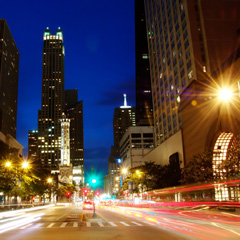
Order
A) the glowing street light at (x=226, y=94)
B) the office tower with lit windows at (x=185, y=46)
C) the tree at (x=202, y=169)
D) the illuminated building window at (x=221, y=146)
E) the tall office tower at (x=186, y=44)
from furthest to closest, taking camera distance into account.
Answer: the tall office tower at (x=186, y=44) < the office tower with lit windows at (x=185, y=46) < the illuminated building window at (x=221, y=146) < the tree at (x=202, y=169) < the glowing street light at (x=226, y=94)

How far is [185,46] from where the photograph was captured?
8356 centimetres

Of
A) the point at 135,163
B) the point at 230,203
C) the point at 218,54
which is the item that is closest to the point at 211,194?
the point at 230,203

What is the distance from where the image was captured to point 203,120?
53.4 meters

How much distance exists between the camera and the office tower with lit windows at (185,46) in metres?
77.1

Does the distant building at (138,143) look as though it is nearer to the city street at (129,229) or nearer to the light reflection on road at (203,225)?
the light reflection on road at (203,225)

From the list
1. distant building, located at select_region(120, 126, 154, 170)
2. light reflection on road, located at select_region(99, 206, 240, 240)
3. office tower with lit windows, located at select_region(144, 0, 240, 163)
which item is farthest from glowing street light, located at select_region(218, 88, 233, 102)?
distant building, located at select_region(120, 126, 154, 170)

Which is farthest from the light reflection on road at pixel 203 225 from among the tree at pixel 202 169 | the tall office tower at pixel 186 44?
the tall office tower at pixel 186 44

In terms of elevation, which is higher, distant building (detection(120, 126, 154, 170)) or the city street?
distant building (detection(120, 126, 154, 170))

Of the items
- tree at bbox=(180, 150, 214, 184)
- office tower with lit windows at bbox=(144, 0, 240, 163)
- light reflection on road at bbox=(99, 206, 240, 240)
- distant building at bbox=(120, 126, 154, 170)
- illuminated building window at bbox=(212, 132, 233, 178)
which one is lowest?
light reflection on road at bbox=(99, 206, 240, 240)

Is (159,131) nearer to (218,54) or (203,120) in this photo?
(218,54)

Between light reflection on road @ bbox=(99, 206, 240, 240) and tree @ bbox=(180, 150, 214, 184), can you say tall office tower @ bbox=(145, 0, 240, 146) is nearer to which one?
tree @ bbox=(180, 150, 214, 184)

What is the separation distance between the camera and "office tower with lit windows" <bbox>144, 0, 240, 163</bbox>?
3036 inches

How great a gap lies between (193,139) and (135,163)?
92721 millimetres

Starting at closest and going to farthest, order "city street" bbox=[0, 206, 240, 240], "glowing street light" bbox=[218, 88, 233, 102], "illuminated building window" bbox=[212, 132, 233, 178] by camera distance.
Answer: "city street" bbox=[0, 206, 240, 240] < "glowing street light" bbox=[218, 88, 233, 102] < "illuminated building window" bbox=[212, 132, 233, 178]
